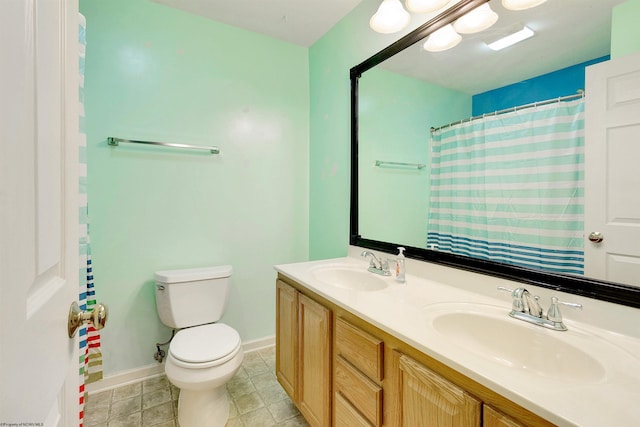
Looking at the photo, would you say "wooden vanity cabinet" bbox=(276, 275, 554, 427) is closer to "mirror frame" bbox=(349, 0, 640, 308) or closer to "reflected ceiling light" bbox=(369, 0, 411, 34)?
"mirror frame" bbox=(349, 0, 640, 308)

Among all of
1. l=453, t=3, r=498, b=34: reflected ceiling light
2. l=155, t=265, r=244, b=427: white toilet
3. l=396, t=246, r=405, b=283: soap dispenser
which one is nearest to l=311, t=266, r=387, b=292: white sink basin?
l=396, t=246, r=405, b=283: soap dispenser

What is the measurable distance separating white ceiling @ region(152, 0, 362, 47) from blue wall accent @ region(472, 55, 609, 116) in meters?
1.18

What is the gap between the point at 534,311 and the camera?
3.08ft

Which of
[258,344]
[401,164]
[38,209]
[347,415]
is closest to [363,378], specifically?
[347,415]

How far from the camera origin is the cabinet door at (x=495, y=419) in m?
0.62

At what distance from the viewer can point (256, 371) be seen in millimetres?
2025

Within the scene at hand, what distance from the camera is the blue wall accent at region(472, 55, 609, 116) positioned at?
0.96m

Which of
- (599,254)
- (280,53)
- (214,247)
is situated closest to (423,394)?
(599,254)

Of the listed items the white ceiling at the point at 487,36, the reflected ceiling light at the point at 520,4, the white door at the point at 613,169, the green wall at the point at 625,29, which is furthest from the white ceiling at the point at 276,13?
the white door at the point at 613,169

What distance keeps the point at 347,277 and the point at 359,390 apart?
0.67 meters

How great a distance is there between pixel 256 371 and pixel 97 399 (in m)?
0.94

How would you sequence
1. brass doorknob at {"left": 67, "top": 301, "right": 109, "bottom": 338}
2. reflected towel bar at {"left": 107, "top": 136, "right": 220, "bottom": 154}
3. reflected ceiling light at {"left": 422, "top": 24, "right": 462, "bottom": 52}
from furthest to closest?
reflected towel bar at {"left": 107, "top": 136, "right": 220, "bottom": 154} < reflected ceiling light at {"left": 422, "top": 24, "right": 462, "bottom": 52} < brass doorknob at {"left": 67, "top": 301, "right": 109, "bottom": 338}

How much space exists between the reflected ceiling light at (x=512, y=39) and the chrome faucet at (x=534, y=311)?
96cm

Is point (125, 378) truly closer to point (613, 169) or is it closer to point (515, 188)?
point (515, 188)
